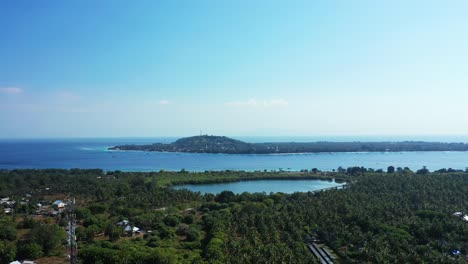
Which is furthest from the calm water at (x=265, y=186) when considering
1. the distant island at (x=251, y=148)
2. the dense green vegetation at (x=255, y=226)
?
the distant island at (x=251, y=148)

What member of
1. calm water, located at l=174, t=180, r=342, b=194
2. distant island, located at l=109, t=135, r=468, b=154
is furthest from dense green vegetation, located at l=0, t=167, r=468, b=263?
distant island, located at l=109, t=135, r=468, b=154

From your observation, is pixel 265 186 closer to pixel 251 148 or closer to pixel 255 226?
pixel 255 226

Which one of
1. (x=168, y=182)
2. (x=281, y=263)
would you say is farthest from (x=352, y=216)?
(x=168, y=182)

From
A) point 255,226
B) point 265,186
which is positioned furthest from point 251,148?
point 255,226

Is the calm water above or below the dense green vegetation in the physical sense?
below

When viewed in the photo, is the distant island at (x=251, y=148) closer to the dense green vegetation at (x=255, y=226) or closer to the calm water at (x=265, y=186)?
the calm water at (x=265, y=186)

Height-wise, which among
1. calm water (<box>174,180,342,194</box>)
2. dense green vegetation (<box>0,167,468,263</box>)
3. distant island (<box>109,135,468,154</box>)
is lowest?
calm water (<box>174,180,342,194</box>)

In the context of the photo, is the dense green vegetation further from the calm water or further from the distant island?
the distant island
